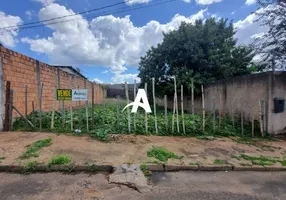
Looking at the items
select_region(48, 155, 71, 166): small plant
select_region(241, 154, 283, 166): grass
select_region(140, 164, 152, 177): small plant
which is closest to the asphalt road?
select_region(140, 164, 152, 177): small plant

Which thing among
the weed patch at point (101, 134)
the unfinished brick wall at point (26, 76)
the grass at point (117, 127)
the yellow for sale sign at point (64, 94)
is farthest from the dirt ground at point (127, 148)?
the unfinished brick wall at point (26, 76)

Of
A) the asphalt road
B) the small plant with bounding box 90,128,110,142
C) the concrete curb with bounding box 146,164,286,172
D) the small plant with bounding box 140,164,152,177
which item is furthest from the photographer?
the small plant with bounding box 90,128,110,142

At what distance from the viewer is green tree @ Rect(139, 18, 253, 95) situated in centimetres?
1233

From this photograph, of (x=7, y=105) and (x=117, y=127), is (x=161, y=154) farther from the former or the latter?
(x=7, y=105)

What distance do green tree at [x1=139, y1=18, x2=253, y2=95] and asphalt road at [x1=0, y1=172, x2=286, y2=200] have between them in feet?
27.2

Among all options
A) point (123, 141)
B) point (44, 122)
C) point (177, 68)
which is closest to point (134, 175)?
point (123, 141)

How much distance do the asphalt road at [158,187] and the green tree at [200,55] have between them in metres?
8.29

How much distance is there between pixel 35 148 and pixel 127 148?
80.4 inches

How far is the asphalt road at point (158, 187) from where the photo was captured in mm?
2973

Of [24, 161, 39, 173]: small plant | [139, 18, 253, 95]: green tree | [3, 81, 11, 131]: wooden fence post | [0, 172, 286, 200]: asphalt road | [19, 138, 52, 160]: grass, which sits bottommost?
[0, 172, 286, 200]: asphalt road

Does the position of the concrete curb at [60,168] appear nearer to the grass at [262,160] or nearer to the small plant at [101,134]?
the small plant at [101,134]

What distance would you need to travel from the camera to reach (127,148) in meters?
5.12

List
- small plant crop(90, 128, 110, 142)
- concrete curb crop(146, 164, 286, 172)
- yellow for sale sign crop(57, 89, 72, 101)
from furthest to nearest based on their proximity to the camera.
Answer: yellow for sale sign crop(57, 89, 72, 101) → small plant crop(90, 128, 110, 142) → concrete curb crop(146, 164, 286, 172)

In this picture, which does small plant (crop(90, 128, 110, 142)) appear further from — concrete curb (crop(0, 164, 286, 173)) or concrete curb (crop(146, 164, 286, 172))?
concrete curb (crop(146, 164, 286, 172))
